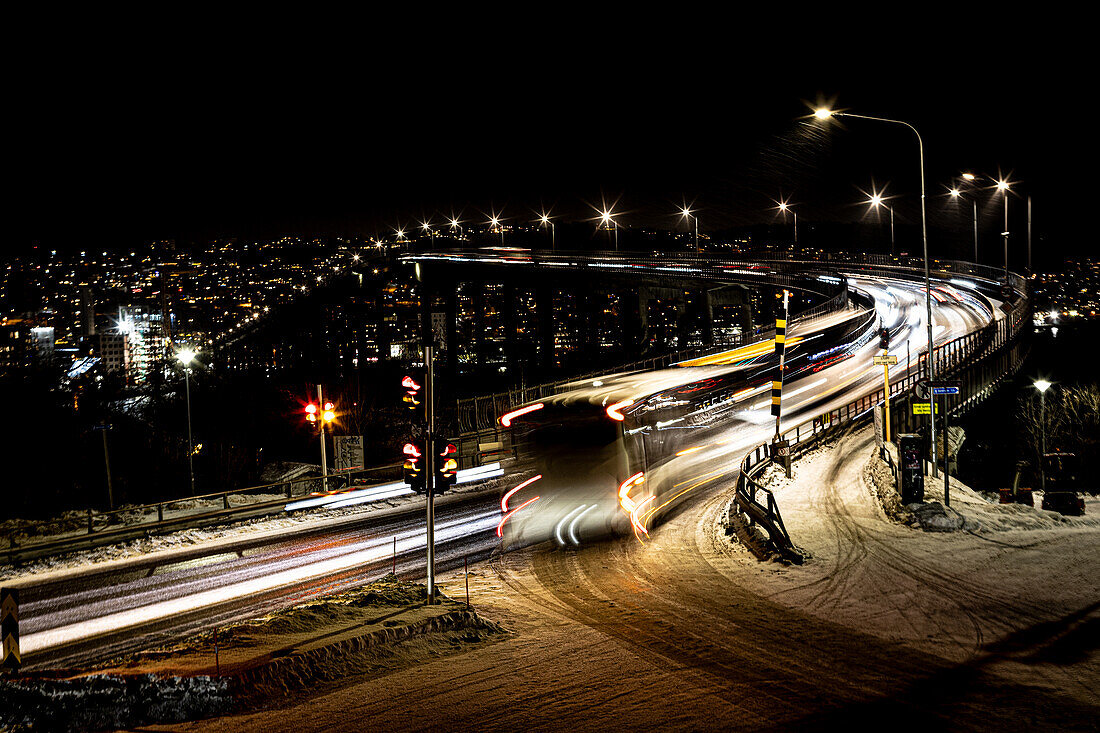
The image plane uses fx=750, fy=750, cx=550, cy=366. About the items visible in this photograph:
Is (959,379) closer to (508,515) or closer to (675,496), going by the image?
(675,496)

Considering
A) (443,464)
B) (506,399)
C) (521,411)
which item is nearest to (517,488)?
(521,411)

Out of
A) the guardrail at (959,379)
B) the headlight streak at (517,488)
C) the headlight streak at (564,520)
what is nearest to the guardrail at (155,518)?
the headlight streak at (517,488)

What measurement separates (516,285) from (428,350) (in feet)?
228

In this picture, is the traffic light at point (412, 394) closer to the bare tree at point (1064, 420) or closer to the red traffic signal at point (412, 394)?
the red traffic signal at point (412, 394)

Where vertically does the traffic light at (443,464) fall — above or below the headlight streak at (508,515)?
above

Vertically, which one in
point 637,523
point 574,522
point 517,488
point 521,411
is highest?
point 521,411

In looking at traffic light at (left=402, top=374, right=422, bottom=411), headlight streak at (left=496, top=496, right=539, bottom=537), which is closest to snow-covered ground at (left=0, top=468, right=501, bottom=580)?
headlight streak at (left=496, top=496, right=539, bottom=537)

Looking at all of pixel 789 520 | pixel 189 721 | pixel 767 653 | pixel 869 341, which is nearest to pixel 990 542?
pixel 789 520

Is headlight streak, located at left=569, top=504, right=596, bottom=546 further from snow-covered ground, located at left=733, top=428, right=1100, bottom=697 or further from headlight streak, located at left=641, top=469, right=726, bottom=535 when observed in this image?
snow-covered ground, located at left=733, top=428, right=1100, bottom=697

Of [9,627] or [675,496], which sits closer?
[9,627]

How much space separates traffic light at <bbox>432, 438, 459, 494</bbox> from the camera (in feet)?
41.7

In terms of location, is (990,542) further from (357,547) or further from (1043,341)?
→ (1043,341)

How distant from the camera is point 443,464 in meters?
12.8

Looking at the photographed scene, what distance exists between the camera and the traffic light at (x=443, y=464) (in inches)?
501
